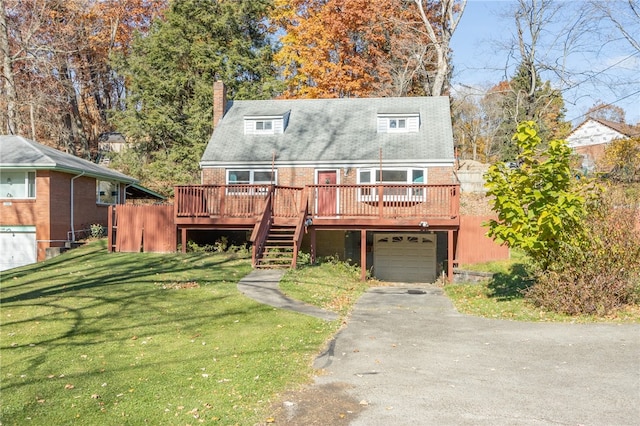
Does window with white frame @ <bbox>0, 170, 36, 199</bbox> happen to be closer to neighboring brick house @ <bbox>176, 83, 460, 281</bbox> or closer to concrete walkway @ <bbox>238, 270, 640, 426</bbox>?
neighboring brick house @ <bbox>176, 83, 460, 281</bbox>

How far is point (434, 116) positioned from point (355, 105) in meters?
3.93

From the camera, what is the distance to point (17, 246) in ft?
64.8

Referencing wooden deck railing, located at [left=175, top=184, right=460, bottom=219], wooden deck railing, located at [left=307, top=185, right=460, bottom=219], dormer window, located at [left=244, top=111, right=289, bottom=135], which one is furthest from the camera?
dormer window, located at [left=244, top=111, right=289, bottom=135]

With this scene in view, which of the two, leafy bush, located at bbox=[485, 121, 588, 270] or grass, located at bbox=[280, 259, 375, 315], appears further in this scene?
grass, located at bbox=[280, 259, 375, 315]

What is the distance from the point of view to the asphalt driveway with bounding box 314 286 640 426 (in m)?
5.12

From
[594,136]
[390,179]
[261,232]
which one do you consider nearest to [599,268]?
[261,232]

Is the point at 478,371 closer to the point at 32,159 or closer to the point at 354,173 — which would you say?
the point at 354,173

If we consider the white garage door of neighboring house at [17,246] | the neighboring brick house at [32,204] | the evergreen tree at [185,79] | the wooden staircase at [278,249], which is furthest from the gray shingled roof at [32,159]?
the evergreen tree at [185,79]

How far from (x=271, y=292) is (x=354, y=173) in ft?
31.6

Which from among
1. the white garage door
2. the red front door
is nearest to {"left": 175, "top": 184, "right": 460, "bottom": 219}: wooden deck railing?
the red front door

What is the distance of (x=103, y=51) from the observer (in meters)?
42.1

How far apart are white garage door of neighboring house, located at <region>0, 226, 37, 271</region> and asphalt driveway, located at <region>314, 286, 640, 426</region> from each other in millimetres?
15658

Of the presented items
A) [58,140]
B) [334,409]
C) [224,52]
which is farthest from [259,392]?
[58,140]

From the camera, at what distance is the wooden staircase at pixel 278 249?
15.2 metres
